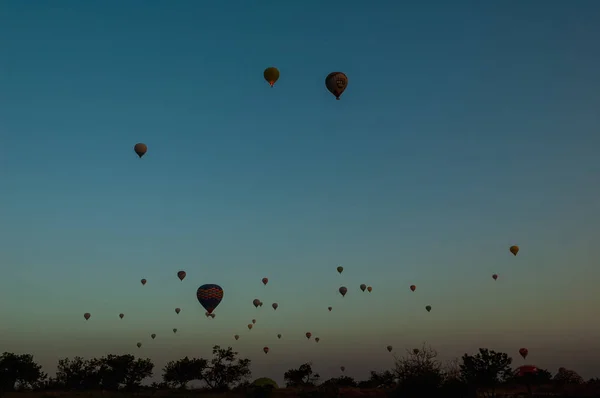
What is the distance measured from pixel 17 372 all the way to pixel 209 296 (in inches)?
2339

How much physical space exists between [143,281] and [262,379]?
25155 millimetres

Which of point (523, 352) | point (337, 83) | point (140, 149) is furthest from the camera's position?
point (523, 352)

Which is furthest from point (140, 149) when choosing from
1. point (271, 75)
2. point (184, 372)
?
point (184, 372)

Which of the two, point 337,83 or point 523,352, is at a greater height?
point 337,83

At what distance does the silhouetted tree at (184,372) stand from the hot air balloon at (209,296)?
4350cm

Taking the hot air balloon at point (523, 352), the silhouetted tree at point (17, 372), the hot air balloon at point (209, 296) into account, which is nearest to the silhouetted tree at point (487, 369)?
the hot air balloon at point (523, 352)

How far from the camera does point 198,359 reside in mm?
104625

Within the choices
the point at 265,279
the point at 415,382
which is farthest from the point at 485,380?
the point at 415,382

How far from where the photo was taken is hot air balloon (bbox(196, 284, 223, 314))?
63625 millimetres

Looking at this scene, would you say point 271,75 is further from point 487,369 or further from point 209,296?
point 487,369

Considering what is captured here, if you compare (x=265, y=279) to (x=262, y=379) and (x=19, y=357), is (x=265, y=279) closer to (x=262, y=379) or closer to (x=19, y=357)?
A: (x=262, y=379)

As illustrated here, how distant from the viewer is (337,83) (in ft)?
169

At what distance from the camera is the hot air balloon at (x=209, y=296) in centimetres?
6362

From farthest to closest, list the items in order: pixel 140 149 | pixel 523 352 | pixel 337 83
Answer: pixel 523 352 → pixel 140 149 → pixel 337 83
